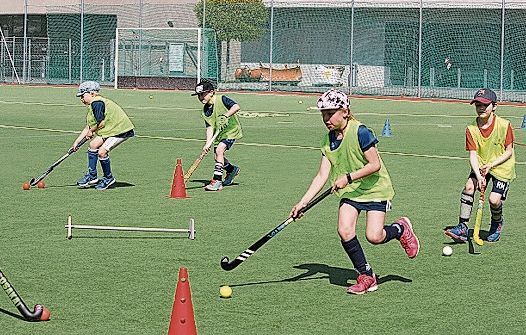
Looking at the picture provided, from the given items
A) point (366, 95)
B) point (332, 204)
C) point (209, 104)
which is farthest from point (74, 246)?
point (366, 95)

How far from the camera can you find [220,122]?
15680mm

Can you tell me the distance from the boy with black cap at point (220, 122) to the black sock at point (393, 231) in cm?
602

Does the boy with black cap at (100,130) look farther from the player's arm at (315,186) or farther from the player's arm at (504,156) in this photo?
the player's arm at (315,186)

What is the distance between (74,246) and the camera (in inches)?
412

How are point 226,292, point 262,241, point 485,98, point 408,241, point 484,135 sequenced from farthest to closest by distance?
point 484,135
point 485,98
point 408,241
point 262,241
point 226,292

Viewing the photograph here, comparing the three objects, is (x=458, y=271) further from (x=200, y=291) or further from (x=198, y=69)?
(x=198, y=69)

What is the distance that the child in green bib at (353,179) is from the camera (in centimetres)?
872

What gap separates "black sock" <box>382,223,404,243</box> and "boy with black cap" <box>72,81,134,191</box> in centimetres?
633

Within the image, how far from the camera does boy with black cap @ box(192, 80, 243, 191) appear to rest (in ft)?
50.8

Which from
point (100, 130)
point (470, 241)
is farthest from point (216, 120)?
point (470, 241)

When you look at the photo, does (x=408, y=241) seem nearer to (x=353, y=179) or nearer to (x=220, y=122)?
(x=353, y=179)

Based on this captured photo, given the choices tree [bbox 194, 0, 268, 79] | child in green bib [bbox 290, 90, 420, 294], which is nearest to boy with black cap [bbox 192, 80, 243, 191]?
child in green bib [bbox 290, 90, 420, 294]

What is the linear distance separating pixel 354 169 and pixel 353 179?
20cm

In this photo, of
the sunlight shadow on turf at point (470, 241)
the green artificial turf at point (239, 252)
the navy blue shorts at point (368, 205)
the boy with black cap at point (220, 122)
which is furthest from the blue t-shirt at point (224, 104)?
the navy blue shorts at point (368, 205)
